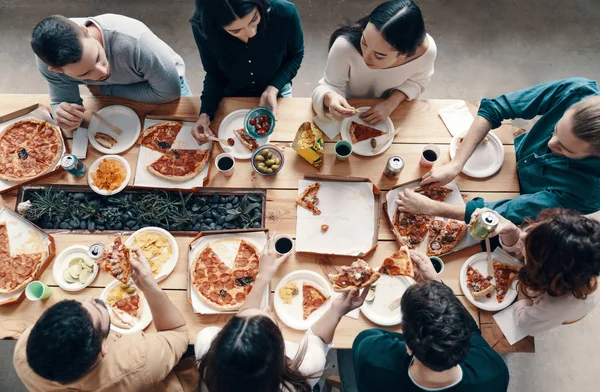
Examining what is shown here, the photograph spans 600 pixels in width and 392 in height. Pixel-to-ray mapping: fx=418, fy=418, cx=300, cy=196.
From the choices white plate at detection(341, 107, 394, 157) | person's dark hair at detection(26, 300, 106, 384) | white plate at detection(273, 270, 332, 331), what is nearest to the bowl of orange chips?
person's dark hair at detection(26, 300, 106, 384)

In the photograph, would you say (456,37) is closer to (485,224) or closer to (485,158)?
(485,158)

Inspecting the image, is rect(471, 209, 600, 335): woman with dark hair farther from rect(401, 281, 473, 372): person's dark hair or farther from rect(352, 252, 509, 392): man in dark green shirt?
rect(401, 281, 473, 372): person's dark hair

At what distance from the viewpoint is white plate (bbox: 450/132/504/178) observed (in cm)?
268

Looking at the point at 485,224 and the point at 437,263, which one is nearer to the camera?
the point at 485,224

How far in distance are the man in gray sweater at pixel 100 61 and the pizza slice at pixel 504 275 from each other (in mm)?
2327

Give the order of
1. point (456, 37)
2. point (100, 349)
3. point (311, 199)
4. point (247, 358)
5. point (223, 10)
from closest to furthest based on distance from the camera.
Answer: point (247, 358) < point (100, 349) < point (223, 10) < point (311, 199) < point (456, 37)

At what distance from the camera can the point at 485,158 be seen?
2715 millimetres

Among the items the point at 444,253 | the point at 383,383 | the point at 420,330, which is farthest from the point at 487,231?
the point at 383,383

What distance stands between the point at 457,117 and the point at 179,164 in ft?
6.16

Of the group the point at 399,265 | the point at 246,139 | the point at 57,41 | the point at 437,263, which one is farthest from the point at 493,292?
the point at 57,41

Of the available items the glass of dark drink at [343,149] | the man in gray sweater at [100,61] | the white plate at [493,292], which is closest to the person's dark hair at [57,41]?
the man in gray sweater at [100,61]

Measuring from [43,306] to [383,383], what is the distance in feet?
6.41

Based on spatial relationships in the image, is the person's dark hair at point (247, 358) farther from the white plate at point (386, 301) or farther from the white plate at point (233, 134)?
the white plate at point (233, 134)

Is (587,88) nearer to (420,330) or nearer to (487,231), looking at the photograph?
(487,231)
